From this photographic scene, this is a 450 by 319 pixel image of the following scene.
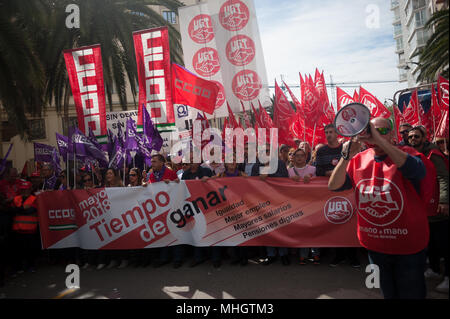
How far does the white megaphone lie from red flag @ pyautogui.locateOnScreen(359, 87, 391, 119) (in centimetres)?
772

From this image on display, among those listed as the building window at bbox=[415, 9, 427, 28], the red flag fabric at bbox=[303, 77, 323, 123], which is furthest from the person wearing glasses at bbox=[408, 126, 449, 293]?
the building window at bbox=[415, 9, 427, 28]

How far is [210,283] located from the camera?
466 cm

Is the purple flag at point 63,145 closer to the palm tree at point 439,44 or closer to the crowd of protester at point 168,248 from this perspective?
the crowd of protester at point 168,248

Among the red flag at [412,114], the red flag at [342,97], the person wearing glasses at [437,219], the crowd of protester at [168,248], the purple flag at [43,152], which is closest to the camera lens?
the person wearing glasses at [437,219]

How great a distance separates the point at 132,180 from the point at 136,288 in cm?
207

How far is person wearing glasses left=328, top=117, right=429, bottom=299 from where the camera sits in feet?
8.24

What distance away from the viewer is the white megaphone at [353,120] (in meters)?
2.39

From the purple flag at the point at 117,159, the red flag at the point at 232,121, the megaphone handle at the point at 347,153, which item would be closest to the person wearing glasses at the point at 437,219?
the megaphone handle at the point at 347,153

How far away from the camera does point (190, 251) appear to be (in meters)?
6.02

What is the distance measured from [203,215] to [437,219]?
3113 millimetres

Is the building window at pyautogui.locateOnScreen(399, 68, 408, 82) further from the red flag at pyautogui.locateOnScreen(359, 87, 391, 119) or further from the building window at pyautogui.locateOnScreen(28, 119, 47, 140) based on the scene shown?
the red flag at pyautogui.locateOnScreen(359, 87, 391, 119)

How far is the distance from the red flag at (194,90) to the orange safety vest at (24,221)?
367cm
